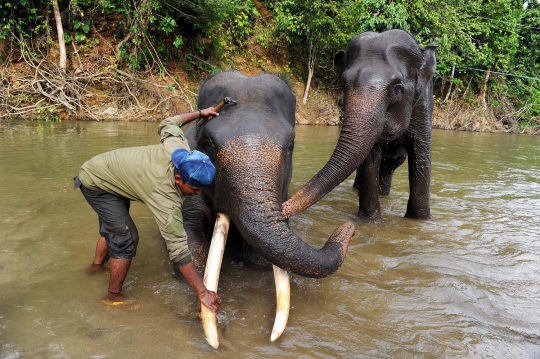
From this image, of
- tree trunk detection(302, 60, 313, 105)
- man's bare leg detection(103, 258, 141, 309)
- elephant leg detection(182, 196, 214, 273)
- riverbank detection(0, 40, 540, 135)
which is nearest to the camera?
man's bare leg detection(103, 258, 141, 309)

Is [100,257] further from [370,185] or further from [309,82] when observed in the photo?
[309,82]

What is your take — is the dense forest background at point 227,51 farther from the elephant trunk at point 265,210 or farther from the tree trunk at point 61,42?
the elephant trunk at point 265,210

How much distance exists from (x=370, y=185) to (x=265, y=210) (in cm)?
258

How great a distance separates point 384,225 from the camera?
4617 mm

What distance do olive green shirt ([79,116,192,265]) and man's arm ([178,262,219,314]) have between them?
0.14ft

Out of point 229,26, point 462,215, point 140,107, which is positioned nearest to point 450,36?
point 229,26

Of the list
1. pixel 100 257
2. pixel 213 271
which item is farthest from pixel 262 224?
pixel 100 257

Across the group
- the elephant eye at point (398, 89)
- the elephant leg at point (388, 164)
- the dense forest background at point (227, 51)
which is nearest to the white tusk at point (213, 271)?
the elephant eye at point (398, 89)

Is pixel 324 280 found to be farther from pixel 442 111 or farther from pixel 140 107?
A: pixel 442 111

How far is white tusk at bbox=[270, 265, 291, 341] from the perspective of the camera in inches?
88.4

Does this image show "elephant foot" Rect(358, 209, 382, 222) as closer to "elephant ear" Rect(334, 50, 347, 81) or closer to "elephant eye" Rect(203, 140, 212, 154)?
"elephant ear" Rect(334, 50, 347, 81)

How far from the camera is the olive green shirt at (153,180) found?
234 centimetres

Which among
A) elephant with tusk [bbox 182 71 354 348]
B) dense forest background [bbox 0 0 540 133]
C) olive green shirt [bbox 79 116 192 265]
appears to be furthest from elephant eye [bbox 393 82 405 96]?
dense forest background [bbox 0 0 540 133]

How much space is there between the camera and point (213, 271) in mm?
2365
